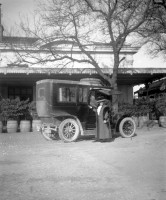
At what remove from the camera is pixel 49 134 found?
41.1 feet

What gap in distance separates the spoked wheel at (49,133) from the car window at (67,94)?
1.26 m

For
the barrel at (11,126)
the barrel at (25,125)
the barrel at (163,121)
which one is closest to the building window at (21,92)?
the barrel at (25,125)

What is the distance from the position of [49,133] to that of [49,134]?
1.35 feet

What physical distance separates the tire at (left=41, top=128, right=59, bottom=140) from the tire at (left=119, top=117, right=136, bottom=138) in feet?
9.10

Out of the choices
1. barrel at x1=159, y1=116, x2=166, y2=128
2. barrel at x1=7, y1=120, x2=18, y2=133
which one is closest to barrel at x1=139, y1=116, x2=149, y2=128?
barrel at x1=159, y1=116, x2=166, y2=128

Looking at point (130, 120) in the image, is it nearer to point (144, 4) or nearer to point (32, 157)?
point (32, 157)

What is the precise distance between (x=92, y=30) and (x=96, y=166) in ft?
43.1

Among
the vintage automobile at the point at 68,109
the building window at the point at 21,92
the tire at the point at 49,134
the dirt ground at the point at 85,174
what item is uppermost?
the building window at the point at 21,92

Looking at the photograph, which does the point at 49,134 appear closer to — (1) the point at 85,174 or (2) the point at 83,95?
(2) the point at 83,95

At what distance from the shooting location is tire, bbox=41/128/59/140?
11677mm

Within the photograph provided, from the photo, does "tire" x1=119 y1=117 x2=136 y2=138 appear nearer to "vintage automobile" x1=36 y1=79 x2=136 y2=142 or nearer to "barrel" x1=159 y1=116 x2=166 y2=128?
"vintage automobile" x1=36 y1=79 x2=136 y2=142

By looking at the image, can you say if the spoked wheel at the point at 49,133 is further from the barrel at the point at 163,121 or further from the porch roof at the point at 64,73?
the barrel at the point at 163,121

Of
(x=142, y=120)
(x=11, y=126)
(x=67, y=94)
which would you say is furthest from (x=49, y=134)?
(x=142, y=120)

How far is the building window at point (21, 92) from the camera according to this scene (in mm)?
20703
